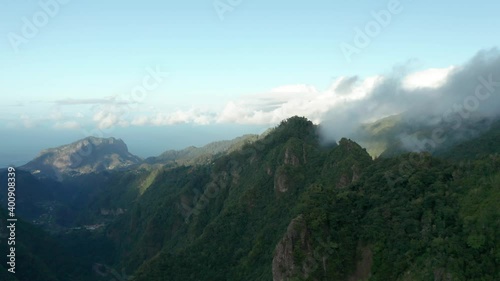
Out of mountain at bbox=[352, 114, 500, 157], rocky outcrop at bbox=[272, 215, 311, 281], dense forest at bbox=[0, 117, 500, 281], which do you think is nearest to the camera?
dense forest at bbox=[0, 117, 500, 281]

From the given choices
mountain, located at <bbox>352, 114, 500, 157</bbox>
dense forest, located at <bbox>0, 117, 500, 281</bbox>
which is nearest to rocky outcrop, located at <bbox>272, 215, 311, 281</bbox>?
dense forest, located at <bbox>0, 117, 500, 281</bbox>

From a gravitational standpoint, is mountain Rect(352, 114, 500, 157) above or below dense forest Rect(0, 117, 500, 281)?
above

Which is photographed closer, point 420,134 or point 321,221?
point 321,221

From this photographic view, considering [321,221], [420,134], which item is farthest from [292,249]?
[420,134]

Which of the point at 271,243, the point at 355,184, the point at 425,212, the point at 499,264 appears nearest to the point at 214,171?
the point at 271,243

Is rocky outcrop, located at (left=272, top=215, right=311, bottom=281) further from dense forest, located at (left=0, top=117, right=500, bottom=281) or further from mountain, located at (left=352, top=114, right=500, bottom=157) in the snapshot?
→ mountain, located at (left=352, top=114, right=500, bottom=157)

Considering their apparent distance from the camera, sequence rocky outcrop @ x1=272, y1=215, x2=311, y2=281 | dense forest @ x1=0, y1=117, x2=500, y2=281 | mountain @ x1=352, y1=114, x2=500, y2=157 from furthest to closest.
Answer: mountain @ x1=352, y1=114, x2=500, y2=157, rocky outcrop @ x1=272, y1=215, x2=311, y2=281, dense forest @ x1=0, y1=117, x2=500, y2=281

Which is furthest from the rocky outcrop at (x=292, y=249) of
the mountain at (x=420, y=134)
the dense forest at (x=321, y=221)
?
the mountain at (x=420, y=134)

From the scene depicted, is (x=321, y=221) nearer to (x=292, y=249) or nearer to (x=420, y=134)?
(x=292, y=249)

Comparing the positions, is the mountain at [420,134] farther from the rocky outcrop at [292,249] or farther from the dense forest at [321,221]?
the rocky outcrop at [292,249]
